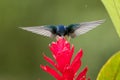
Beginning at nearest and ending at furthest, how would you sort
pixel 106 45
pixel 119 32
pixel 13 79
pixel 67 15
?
pixel 119 32
pixel 106 45
pixel 13 79
pixel 67 15

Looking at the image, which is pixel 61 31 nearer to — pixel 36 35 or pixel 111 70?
pixel 111 70

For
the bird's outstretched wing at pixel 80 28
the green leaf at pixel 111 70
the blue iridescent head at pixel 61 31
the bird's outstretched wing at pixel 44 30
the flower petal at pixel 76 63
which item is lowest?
the green leaf at pixel 111 70

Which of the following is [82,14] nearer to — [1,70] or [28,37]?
[28,37]

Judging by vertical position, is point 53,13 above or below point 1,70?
above

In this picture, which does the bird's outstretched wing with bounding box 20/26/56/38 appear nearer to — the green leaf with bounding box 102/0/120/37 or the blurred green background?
the green leaf with bounding box 102/0/120/37

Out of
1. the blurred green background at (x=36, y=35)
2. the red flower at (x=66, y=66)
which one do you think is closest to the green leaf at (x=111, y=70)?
the red flower at (x=66, y=66)

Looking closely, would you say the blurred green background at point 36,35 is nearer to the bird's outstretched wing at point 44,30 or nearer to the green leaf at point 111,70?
the bird's outstretched wing at point 44,30

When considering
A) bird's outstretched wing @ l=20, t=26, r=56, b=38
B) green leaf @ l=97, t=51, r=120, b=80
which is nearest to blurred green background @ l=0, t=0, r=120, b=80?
bird's outstretched wing @ l=20, t=26, r=56, b=38

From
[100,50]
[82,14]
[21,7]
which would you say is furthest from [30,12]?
[100,50]
